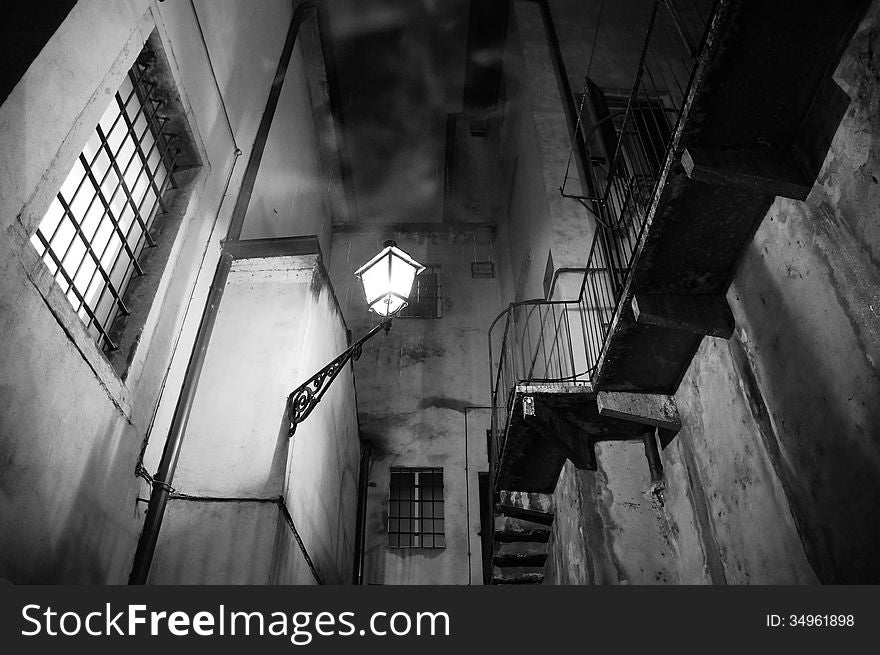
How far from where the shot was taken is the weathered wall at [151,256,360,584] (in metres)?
6.09

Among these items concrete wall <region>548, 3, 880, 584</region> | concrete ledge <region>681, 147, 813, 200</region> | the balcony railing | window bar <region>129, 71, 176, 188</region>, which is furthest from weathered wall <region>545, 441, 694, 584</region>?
window bar <region>129, 71, 176, 188</region>

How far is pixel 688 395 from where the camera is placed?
6.42 meters

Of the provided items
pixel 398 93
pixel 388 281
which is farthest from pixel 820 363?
pixel 398 93

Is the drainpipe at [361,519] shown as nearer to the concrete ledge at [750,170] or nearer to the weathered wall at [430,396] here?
the weathered wall at [430,396]

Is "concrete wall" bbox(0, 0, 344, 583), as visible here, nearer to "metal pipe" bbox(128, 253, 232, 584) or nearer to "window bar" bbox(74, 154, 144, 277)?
"metal pipe" bbox(128, 253, 232, 584)

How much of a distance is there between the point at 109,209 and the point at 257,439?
2.93m

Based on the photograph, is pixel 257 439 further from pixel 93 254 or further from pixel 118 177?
pixel 118 177

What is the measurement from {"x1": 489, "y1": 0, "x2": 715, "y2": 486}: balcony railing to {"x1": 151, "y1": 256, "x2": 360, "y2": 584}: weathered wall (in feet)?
9.21

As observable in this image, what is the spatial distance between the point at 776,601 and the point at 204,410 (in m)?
6.14

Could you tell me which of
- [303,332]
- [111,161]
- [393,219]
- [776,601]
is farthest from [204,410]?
[393,219]

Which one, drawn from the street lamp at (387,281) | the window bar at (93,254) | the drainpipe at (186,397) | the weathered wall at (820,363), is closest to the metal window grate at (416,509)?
the street lamp at (387,281)

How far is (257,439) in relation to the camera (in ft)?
22.2

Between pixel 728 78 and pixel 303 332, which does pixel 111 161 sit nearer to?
pixel 303 332

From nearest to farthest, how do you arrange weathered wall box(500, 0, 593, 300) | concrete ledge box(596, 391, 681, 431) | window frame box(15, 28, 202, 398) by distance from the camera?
window frame box(15, 28, 202, 398)
concrete ledge box(596, 391, 681, 431)
weathered wall box(500, 0, 593, 300)
